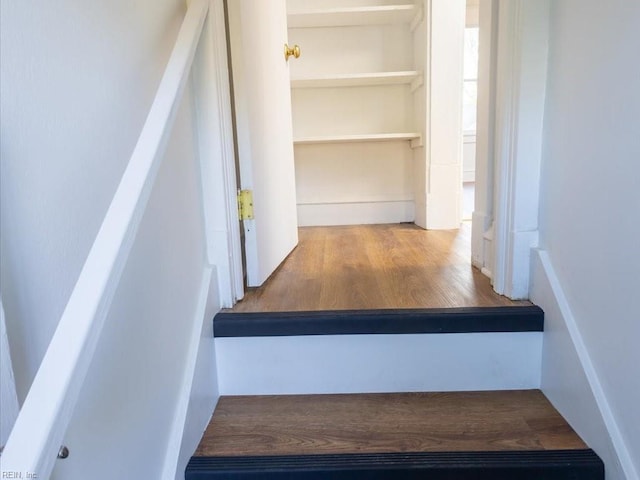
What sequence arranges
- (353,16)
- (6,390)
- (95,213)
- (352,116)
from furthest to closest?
1. (352,116)
2. (353,16)
3. (95,213)
4. (6,390)

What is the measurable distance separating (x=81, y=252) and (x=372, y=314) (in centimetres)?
69

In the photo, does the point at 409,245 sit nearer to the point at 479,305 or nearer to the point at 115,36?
the point at 479,305

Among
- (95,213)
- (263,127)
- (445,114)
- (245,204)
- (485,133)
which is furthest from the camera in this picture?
(445,114)

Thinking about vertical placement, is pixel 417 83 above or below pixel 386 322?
above

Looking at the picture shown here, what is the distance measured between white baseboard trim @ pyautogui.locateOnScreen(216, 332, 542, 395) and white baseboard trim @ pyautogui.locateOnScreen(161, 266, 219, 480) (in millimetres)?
73

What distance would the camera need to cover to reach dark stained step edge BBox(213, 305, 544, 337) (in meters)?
1.02

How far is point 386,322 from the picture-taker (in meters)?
1.03

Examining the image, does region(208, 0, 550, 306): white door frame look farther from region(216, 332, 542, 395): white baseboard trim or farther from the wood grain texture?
the wood grain texture

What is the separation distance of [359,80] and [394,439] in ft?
7.17

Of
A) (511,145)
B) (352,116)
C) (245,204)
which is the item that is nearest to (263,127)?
(245,204)

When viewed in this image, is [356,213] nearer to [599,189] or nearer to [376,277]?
[376,277]

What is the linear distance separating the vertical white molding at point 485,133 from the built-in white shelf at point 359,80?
1125 mm

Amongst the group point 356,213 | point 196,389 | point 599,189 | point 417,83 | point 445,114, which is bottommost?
point 196,389

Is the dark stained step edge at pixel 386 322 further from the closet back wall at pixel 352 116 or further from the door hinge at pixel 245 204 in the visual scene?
the closet back wall at pixel 352 116
